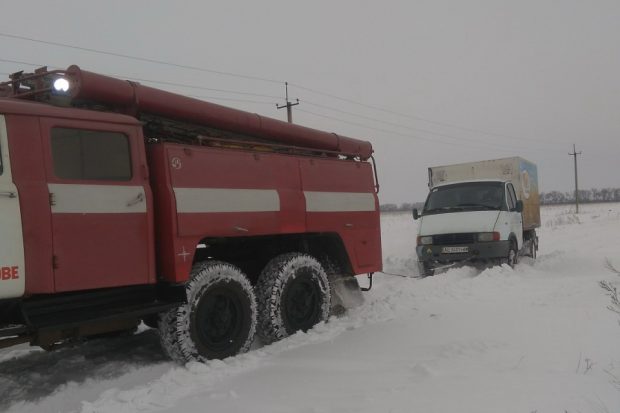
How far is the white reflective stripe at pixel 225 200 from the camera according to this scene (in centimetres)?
527

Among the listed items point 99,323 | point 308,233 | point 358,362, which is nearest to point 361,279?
point 308,233

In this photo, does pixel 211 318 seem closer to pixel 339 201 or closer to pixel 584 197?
pixel 339 201

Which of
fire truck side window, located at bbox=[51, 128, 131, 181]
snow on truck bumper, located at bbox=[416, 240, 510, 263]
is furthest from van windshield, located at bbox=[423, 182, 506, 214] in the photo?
fire truck side window, located at bbox=[51, 128, 131, 181]

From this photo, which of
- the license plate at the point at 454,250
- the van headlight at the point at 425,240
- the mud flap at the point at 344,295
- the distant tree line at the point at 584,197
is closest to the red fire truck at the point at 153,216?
the mud flap at the point at 344,295

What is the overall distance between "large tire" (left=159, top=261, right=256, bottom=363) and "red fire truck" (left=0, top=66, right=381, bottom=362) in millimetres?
15

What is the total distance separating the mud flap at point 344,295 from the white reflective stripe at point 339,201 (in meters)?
1.04

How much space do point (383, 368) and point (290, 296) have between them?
80.6 inches

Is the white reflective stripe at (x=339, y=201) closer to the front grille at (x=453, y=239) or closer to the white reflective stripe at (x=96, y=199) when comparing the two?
the white reflective stripe at (x=96, y=199)

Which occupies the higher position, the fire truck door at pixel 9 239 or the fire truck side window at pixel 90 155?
the fire truck side window at pixel 90 155

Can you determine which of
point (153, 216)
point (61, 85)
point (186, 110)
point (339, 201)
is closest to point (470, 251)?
point (339, 201)

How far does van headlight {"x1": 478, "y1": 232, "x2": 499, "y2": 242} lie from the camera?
36.8 ft

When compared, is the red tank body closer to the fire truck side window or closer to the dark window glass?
the fire truck side window

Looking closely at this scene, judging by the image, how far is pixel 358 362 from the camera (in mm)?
5074

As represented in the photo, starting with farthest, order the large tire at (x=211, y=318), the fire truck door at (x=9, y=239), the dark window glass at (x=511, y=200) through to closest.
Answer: the dark window glass at (x=511, y=200) → the large tire at (x=211, y=318) → the fire truck door at (x=9, y=239)
